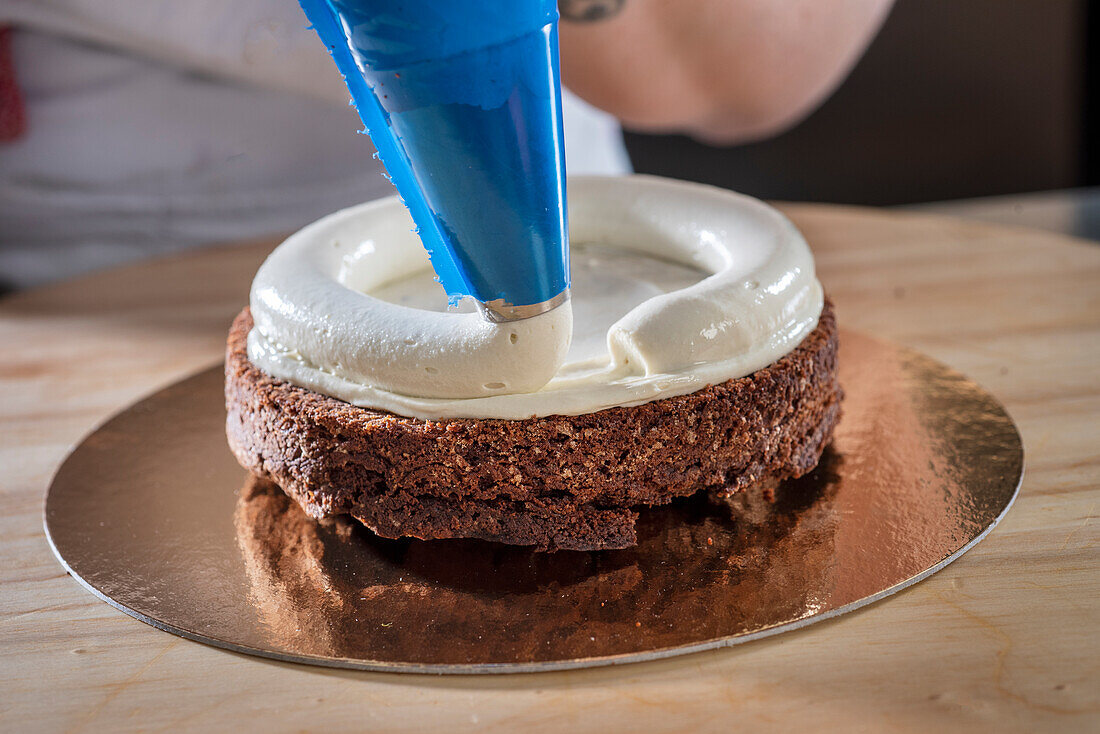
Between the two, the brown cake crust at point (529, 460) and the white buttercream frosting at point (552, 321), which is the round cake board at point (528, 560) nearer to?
the brown cake crust at point (529, 460)

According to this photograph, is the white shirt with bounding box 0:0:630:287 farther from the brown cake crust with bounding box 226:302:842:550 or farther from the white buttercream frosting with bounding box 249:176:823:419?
the brown cake crust with bounding box 226:302:842:550

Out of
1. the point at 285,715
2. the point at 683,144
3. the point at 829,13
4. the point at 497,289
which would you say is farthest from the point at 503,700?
the point at 683,144

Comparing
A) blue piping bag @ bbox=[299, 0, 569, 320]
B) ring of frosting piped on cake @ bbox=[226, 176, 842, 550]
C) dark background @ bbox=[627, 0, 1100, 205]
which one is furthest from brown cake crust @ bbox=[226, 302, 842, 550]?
dark background @ bbox=[627, 0, 1100, 205]

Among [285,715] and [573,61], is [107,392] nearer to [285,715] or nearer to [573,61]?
[285,715]

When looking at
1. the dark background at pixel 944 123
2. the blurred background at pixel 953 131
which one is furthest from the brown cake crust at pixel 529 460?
the dark background at pixel 944 123

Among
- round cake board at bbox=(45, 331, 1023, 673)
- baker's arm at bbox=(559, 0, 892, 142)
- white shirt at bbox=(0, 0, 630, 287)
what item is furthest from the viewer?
baker's arm at bbox=(559, 0, 892, 142)

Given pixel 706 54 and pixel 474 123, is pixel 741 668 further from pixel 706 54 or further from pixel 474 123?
pixel 706 54
